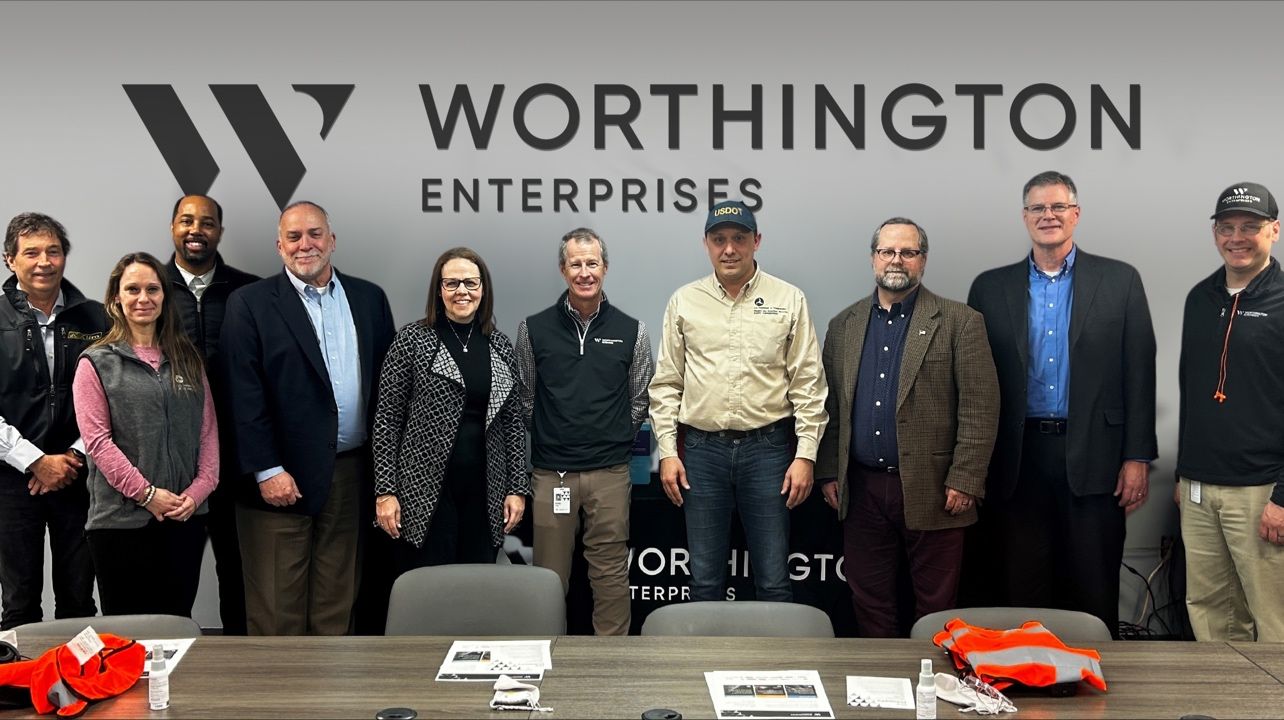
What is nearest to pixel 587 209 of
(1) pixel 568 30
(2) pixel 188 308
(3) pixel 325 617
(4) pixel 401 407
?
(1) pixel 568 30

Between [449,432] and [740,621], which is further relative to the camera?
[449,432]

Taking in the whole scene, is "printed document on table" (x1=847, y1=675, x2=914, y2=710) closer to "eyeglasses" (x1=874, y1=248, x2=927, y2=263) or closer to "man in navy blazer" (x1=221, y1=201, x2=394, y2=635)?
"eyeglasses" (x1=874, y1=248, x2=927, y2=263)

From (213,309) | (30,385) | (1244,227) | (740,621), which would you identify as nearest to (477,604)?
(740,621)

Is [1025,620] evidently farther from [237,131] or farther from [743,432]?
[237,131]

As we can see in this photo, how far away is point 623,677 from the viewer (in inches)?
88.8

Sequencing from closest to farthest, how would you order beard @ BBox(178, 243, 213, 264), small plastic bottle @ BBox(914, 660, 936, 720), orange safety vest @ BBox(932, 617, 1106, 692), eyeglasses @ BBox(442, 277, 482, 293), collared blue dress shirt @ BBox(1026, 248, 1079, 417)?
1. small plastic bottle @ BBox(914, 660, 936, 720)
2. orange safety vest @ BBox(932, 617, 1106, 692)
3. eyeglasses @ BBox(442, 277, 482, 293)
4. collared blue dress shirt @ BBox(1026, 248, 1079, 417)
5. beard @ BBox(178, 243, 213, 264)

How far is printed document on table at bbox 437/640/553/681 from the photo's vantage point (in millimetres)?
2268

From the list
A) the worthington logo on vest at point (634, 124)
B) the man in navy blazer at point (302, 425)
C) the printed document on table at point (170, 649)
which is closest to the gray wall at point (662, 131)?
the worthington logo on vest at point (634, 124)

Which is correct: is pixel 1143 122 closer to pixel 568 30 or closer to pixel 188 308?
pixel 568 30

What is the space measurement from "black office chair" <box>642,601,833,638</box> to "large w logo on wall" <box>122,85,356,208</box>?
2.94m

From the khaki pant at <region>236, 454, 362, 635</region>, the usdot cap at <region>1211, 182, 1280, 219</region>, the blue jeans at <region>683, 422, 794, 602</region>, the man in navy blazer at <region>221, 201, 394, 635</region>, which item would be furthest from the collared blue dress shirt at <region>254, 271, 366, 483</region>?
the usdot cap at <region>1211, 182, 1280, 219</region>

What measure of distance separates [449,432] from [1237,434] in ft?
9.37

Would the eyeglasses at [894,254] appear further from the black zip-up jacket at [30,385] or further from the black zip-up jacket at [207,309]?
the black zip-up jacket at [30,385]

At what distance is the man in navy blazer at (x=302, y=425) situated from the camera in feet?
12.5
